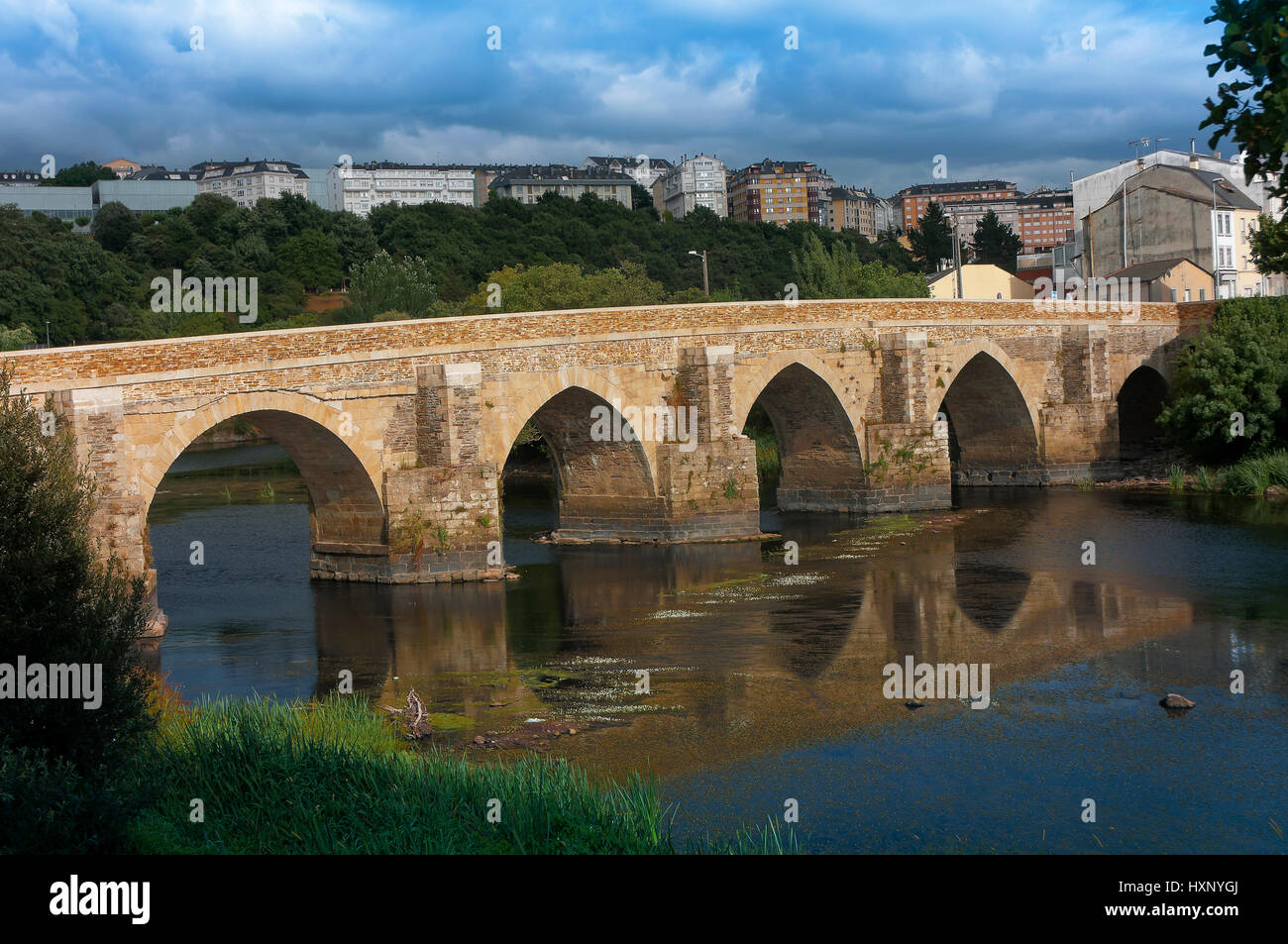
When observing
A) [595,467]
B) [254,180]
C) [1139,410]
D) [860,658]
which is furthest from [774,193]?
[860,658]

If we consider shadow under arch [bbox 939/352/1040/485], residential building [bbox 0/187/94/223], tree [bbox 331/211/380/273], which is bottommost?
shadow under arch [bbox 939/352/1040/485]

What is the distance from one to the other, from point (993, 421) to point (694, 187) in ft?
351

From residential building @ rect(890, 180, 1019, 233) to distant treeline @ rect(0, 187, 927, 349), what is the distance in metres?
72.4

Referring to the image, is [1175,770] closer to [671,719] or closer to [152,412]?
[671,719]

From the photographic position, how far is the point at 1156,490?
34.0 meters

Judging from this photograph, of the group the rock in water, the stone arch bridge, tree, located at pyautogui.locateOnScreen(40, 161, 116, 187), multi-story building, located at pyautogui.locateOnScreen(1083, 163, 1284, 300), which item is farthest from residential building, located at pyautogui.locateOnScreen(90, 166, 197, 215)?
the rock in water

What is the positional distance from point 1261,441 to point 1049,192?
129611mm

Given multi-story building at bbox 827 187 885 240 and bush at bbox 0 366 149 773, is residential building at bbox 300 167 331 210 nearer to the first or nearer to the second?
multi-story building at bbox 827 187 885 240

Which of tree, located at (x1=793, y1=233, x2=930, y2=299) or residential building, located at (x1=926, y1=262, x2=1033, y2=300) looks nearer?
tree, located at (x1=793, y1=233, x2=930, y2=299)

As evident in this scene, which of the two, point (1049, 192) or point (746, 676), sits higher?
point (1049, 192)

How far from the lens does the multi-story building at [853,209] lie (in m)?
153

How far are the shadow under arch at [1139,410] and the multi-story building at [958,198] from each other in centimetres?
11339

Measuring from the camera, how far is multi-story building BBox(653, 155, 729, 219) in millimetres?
139125
